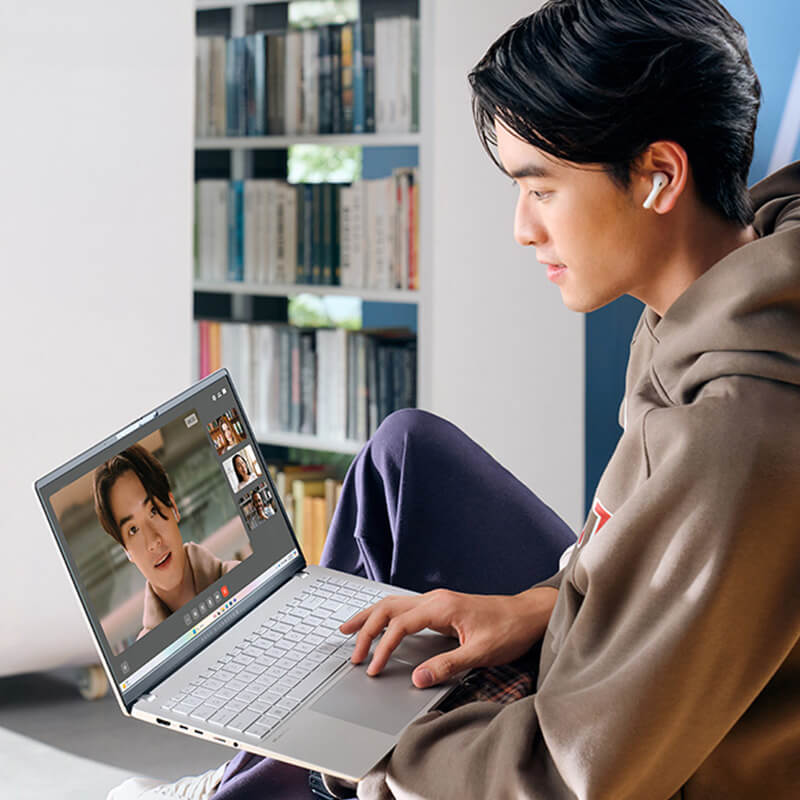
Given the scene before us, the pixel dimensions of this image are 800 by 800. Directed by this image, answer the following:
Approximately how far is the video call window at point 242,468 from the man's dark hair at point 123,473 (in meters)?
0.11

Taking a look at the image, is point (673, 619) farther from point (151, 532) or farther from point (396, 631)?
point (151, 532)

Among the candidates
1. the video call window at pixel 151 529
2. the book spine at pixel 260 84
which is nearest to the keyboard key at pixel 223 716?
the video call window at pixel 151 529

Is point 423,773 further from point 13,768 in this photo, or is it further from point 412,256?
point 412,256

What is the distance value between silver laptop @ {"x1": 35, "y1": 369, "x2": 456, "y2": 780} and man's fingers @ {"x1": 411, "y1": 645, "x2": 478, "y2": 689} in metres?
0.02

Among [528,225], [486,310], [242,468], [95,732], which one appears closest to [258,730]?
[242,468]

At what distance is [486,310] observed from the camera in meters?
2.67

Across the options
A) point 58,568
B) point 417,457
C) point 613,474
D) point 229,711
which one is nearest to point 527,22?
point 613,474

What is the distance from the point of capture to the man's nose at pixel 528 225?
1025 millimetres

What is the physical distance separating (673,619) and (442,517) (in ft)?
1.82

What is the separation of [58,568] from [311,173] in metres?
1.37

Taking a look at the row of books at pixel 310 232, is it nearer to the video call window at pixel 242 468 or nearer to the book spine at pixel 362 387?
the book spine at pixel 362 387

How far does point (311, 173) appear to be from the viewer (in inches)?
125

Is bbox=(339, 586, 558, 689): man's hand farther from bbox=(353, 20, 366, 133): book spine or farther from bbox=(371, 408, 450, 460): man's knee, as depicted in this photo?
bbox=(353, 20, 366, 133): book spine

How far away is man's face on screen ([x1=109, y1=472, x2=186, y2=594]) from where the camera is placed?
1.10 meters
